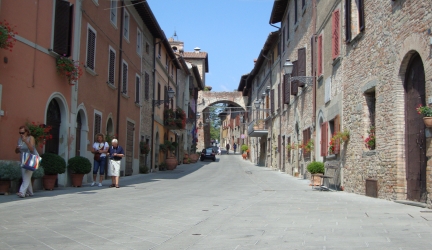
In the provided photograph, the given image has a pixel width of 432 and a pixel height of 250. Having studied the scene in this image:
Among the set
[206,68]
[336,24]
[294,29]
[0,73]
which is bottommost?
[0,73]

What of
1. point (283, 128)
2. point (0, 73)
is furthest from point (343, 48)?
point (283, 128)

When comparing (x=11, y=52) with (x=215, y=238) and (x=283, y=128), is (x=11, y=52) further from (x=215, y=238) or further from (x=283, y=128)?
(x=283, y=128)

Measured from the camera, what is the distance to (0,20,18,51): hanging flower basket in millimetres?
9805

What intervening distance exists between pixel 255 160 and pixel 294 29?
20864mm

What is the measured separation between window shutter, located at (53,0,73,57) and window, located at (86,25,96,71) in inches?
82.5

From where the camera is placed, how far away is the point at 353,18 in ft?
42.6

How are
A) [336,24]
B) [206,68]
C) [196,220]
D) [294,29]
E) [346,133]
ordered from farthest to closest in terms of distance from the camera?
[206,68], [294,29], [336,24], [346,133], [196,220]

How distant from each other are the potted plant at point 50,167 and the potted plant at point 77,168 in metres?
1.37

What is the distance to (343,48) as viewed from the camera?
1407 cm

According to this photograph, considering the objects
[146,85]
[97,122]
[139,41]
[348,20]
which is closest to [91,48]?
[97,122]

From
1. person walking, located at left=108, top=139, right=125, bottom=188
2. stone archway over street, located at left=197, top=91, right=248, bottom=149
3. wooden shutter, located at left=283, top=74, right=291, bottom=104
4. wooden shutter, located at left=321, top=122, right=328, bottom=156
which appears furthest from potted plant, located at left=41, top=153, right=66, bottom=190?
stone archway over street, located at left=197, top=91, right=248, bottom=149

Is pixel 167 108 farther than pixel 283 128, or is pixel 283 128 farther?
A: pixel 167 108

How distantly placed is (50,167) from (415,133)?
8.30 meters

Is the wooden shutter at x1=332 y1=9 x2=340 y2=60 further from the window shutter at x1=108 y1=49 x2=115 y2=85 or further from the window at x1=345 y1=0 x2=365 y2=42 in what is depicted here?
the window shutter at x1=108 y1=49 x2=115 y2=85
